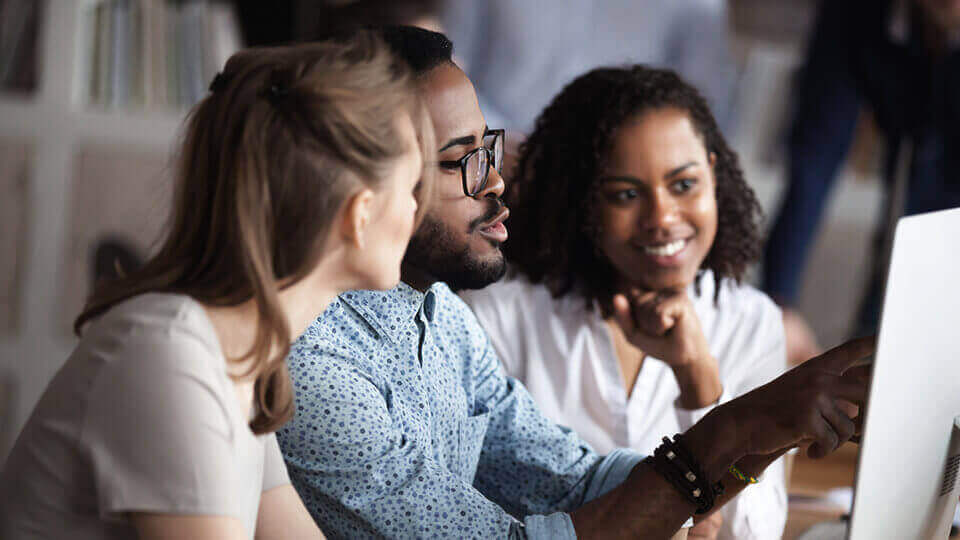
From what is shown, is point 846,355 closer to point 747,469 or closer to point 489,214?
point 747,469

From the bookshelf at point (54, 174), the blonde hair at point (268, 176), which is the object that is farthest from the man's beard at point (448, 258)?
the bookshelf at point (54, 174)

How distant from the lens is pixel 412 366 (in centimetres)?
104

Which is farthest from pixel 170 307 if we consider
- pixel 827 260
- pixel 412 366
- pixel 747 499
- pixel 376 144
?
pixel 827 260

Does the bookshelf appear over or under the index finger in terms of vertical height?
under

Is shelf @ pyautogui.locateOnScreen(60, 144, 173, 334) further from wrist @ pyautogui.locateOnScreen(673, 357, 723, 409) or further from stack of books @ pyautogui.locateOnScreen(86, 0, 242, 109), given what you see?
wrist @ pyautogui.locateOnScreen(673, 357, 723, 409)

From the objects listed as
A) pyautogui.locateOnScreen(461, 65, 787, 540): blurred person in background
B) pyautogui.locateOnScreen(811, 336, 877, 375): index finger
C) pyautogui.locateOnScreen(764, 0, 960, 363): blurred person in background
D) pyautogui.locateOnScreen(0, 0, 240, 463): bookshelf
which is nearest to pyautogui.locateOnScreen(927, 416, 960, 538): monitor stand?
pyautogui.locateOnScreen(811, 336, 877, 375): index finger

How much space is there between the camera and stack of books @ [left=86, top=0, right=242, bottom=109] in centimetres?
255

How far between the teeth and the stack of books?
1578 mm

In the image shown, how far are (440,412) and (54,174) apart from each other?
1899 millimetres

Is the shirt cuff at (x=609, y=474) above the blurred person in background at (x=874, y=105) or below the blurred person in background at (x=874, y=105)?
below

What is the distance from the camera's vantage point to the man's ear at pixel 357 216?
757 millimetres

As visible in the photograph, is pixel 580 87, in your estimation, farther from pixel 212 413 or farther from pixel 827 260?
pixel 827 260

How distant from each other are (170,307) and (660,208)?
2.64 feet

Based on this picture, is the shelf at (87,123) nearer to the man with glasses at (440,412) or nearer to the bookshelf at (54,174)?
the bookshelf at (54,174)
